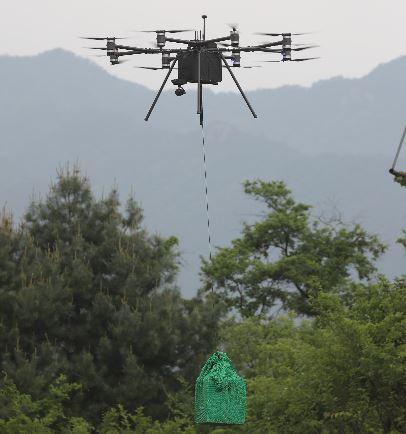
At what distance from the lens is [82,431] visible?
2180cm

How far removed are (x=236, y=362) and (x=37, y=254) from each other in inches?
272

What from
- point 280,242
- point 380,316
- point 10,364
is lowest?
point 380,316

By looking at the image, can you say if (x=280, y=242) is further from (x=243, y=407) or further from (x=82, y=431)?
(x=243, y=407)

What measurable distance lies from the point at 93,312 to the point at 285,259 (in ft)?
71.7

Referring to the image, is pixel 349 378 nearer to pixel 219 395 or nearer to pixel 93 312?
pixel 219 395

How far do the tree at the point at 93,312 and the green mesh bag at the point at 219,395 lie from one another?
16.9 metres

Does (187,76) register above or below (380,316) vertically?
below

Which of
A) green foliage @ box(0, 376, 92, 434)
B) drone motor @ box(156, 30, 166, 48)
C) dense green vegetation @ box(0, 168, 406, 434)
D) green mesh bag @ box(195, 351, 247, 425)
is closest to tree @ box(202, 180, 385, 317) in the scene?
dense green vegetation @ box(0, 168, 406, 434)

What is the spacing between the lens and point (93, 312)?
97.2ft

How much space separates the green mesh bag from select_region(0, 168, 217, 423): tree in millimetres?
16861

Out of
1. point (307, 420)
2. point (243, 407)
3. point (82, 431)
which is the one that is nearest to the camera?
point (243, 407)

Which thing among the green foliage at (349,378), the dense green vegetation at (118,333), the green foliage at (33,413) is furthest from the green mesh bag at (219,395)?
the green foliage at (33,413)

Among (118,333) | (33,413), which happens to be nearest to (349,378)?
(33,413)

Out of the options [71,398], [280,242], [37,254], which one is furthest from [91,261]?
[280,242]
